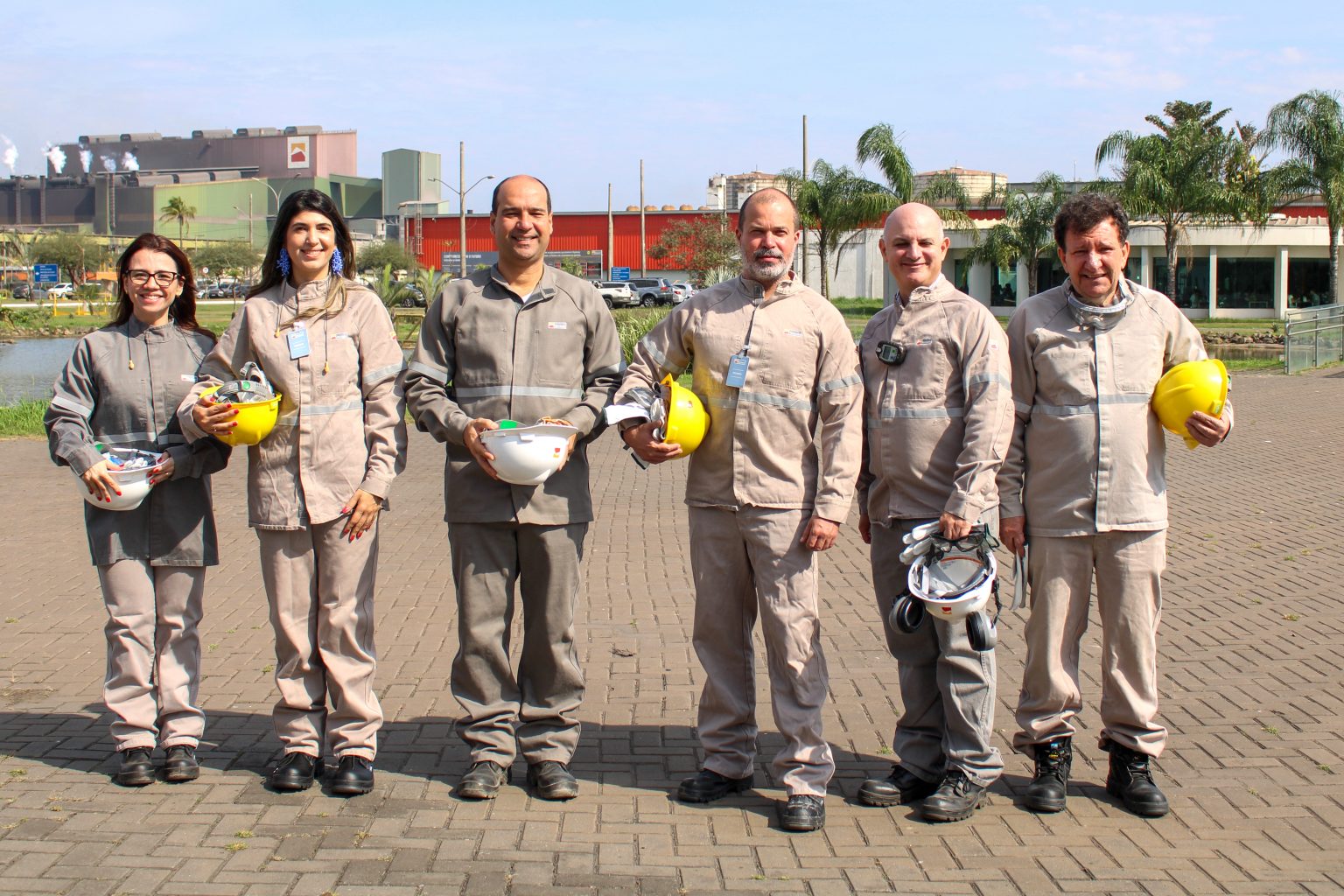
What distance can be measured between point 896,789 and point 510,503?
69.3 inches

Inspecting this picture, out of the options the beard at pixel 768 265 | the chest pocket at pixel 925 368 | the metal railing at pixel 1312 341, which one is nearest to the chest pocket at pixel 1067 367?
the chest pocket at pixel 925 368

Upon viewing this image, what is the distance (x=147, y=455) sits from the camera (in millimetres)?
4832

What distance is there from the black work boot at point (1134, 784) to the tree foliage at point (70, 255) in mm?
94960

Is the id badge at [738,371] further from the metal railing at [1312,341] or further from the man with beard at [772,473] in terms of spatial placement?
the metal railing at [1312,341]

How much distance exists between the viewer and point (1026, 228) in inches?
1900

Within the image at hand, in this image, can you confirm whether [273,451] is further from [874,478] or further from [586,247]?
[586,247]

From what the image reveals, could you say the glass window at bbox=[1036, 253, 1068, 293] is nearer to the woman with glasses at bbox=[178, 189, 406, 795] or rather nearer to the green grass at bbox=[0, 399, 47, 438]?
the green grass at bbox=[0, 399, 47, 438]

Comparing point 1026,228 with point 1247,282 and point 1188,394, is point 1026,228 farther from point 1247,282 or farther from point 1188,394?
point 1188,394

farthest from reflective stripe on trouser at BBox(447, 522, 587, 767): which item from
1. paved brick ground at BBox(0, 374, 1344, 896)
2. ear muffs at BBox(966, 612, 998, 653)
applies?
ear muffs at BBox(966, 612, 998, 653)

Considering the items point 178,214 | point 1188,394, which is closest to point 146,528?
point 1188,394

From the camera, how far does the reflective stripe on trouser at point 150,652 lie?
486 centimetres

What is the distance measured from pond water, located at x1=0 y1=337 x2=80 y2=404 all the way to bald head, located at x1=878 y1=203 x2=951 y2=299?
13.9 meters

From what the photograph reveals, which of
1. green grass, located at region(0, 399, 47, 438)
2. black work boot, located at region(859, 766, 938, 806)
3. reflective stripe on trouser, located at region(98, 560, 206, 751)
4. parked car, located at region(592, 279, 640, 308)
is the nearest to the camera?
black work boot, located at region(859, 766, 938, 806)

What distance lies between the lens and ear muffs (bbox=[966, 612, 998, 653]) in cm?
441
